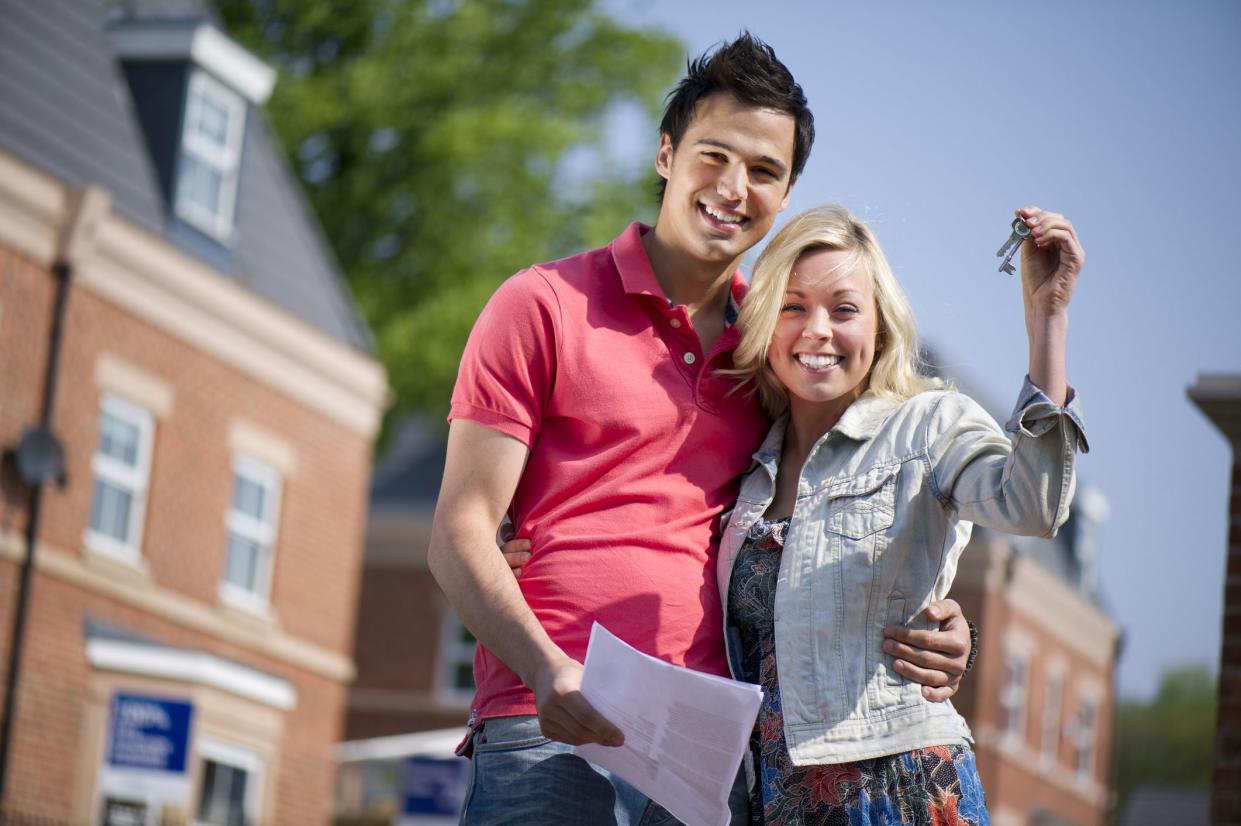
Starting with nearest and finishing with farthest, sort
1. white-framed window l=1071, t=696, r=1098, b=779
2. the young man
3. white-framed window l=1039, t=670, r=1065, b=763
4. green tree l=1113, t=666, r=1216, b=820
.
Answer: the young man → white-framed window l=1039, t=670, r=1065, b=763 → white-framed window l=1071, t=696, r=1098, b=779 → green tree l=1113, t=666, r=1216, b=820

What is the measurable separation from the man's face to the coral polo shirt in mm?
185

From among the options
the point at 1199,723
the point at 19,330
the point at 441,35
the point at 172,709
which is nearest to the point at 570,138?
the point at 441,35

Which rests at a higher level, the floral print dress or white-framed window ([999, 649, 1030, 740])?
white-framed window ([999, 649, 1030, 740])

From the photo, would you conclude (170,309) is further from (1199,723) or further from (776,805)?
(1199,723)

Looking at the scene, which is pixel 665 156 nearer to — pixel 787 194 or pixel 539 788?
pixel 787 194

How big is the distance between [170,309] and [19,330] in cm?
239

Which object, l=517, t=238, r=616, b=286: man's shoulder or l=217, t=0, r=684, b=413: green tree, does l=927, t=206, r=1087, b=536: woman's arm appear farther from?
l=217, t=0, r=684, b=413: green tree

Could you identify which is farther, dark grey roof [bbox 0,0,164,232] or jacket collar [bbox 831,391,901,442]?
dark grey roof [bbox 0,0,164,232]

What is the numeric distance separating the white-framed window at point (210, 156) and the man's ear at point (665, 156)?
16.6 meters

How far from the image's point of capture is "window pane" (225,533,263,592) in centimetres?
2080

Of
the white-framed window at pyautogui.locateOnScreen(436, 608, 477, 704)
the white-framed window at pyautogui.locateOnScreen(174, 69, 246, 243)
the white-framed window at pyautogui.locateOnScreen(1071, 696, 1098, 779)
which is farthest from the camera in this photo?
the white-framed window at pyautogui.locateOnScreen(1071, 696, 1098, 779)

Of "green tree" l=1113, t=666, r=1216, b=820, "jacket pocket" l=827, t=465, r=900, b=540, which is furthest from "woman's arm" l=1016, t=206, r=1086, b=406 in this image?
"green tree" l=1113, t=666, r=1216, b=820

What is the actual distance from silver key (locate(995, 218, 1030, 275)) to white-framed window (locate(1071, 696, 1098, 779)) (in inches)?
1476

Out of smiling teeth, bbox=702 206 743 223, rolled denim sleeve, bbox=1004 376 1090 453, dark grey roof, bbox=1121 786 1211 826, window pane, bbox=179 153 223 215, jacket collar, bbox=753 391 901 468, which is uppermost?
window pane, bbox=179 153 223 215
